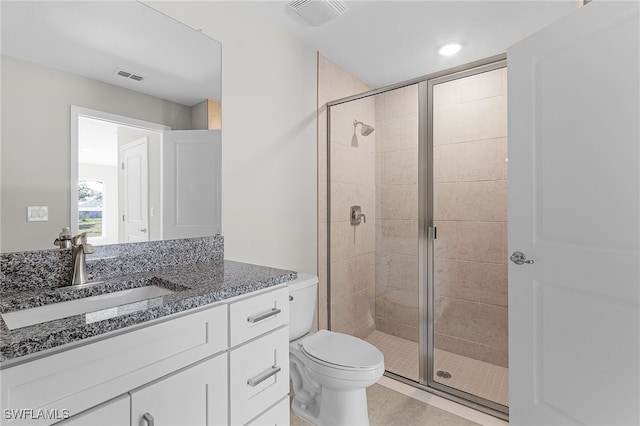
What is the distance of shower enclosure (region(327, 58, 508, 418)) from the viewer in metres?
2.05

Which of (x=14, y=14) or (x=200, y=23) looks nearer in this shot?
(x=14, y=14)

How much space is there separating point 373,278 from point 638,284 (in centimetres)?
157

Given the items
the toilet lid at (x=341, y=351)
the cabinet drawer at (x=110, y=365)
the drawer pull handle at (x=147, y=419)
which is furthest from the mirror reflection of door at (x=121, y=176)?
the toilet lid at (x=341, y=351)

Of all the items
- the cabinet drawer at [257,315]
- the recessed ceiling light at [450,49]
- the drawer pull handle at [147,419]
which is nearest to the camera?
the drawer pull handle at [147,419]

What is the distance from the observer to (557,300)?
1311 millimetres

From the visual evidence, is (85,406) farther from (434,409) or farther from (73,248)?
(434,409)

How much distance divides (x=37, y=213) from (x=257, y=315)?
0.87m

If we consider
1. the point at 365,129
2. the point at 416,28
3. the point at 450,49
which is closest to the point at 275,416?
the point at 365,129

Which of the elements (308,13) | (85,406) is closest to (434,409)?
(85,406)

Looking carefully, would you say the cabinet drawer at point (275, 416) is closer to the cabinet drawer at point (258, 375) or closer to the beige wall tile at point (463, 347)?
the cabinet drawer at point (258, 375)

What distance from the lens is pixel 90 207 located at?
1.26 meters

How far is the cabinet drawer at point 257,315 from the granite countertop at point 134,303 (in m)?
0.04

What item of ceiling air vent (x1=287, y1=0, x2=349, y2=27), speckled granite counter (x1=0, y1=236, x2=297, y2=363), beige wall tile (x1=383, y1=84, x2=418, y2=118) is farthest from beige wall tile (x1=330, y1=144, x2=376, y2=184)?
speckled granite counter (x1=0, y1=236, x2=297, y2=363)

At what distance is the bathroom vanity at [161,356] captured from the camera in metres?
0.69
